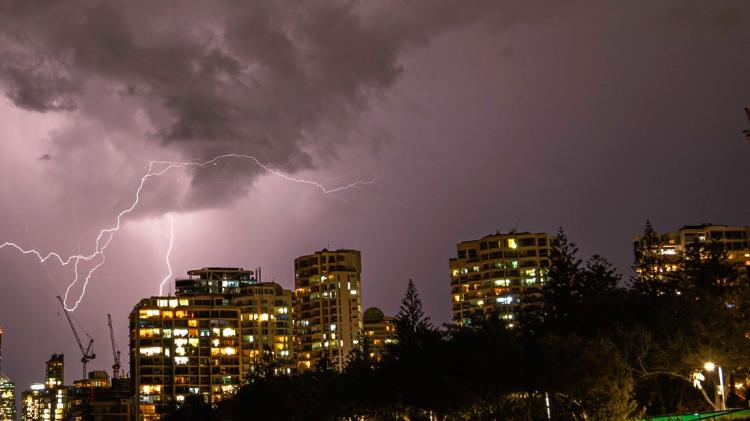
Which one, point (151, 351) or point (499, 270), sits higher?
point (499, 270)

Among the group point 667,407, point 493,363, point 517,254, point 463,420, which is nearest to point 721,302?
point 667,407

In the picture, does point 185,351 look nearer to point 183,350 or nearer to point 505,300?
point 183,350

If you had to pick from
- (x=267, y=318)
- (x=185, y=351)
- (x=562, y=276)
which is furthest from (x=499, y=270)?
(x=562, y=276)

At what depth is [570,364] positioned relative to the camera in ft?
142

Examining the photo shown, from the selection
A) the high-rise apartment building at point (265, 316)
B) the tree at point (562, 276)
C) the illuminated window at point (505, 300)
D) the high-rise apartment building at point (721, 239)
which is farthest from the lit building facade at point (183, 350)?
the tree at point (562, 276)

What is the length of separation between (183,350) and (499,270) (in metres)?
56.9

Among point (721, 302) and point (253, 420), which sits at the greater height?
point (721, 302)

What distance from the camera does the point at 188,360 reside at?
164 m

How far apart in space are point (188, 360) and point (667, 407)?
122117 millimetres

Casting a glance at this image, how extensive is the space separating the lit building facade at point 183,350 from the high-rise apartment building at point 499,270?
135 feet

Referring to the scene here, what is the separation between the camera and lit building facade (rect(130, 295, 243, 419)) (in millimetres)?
161250

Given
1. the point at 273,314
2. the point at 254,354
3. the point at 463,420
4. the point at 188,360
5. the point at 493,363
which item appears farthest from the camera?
the point at 273,314

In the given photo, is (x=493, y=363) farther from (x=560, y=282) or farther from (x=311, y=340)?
(x=311, y=340)

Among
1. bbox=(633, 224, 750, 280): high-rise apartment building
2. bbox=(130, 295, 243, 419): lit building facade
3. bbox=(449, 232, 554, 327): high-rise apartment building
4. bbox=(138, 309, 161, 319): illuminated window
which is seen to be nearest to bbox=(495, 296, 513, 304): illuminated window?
bbox=(449, 232, 554, 327): high-rise apartment building
